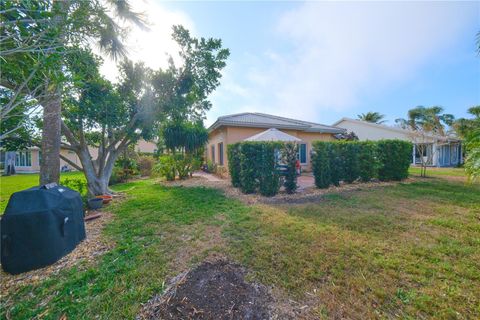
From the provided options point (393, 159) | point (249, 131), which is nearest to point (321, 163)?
point (393, 159)

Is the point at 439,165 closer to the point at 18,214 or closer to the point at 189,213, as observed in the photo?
the point at 189,213

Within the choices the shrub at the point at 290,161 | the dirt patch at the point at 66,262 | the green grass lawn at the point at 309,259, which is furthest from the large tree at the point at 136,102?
the shrub at the point at 290,161

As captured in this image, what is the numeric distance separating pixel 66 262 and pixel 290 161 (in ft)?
22.5

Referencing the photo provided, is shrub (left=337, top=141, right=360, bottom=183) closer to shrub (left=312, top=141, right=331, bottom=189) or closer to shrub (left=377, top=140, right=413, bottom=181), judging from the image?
shrub (left=312, top=141, right=331, bottom=189)

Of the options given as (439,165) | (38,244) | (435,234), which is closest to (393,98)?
(439,165)

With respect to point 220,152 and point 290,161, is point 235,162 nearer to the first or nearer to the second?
point 290,161

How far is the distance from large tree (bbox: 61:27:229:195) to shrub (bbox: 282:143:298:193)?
5259mm

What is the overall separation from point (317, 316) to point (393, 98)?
1910cm

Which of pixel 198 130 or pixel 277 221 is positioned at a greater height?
pixel 198 130

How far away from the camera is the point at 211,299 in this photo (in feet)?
7.59

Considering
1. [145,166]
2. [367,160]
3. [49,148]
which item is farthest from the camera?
[145,166]

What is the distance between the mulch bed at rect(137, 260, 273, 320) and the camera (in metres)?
2.12

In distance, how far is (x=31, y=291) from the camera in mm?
2629

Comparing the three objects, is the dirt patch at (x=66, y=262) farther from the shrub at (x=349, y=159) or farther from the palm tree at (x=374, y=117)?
the palm tree at (x=374, y=117)
